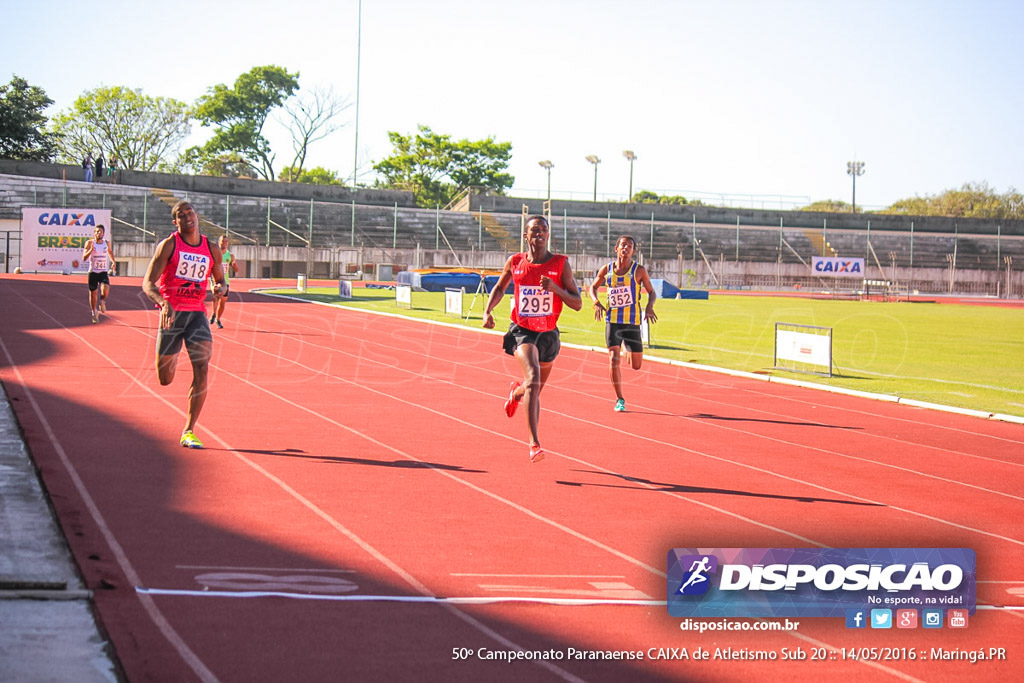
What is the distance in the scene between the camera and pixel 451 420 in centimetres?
1139

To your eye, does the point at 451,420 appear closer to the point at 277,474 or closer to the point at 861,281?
the point at 277,474

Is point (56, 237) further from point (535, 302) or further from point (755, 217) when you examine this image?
point (755, 217)

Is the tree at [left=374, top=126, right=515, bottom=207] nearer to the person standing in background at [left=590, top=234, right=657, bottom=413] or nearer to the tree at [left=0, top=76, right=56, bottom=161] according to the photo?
the tree at [left=0, top=76, right=56, bottom=161]

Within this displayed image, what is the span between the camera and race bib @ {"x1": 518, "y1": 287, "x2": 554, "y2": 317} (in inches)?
353

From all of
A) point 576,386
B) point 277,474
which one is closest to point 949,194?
point 576,386

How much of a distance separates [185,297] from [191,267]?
0.88 ft

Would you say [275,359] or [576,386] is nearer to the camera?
[576,386]

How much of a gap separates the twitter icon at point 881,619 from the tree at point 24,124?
77.5 metres

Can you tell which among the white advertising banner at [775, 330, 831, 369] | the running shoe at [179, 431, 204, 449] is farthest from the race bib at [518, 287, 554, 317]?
the white advertising banner at [775, 330, 831, 369]

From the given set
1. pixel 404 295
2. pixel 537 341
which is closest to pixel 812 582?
pixel 537 341

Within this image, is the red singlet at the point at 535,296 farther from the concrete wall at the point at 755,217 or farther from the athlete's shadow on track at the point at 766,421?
the concrete wall at the point at 755,217

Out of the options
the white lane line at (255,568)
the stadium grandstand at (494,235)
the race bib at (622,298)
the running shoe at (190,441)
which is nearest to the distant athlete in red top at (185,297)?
the running shoe at (190,441)

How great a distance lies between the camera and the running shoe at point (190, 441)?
8984 millimetres

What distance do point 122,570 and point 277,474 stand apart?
2734 millimetres
